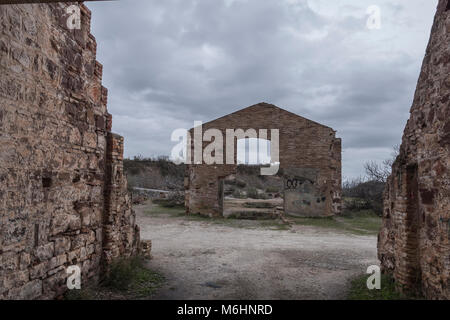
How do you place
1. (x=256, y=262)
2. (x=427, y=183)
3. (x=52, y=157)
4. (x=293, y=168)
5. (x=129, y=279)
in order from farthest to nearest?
(x=293, y=168)
(x=256, y=262)
(x=129, y=279)
(x=427, y=183)
(x=52, y=157)

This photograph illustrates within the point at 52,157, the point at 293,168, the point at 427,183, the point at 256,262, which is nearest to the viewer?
the point at 52,157

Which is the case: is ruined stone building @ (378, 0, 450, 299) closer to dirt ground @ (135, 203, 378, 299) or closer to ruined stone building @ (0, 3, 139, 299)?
dirt ground @ (135, 203, 378, 299)

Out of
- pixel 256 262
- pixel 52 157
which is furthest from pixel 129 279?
pixel 256 262

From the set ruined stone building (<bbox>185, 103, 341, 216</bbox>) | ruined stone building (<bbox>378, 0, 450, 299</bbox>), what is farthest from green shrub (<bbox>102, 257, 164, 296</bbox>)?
ruined stone building (<bbox>185, 103, 341, 216</bbox>)

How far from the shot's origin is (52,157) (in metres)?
3.88

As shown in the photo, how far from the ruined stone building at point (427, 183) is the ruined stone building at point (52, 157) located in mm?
4314

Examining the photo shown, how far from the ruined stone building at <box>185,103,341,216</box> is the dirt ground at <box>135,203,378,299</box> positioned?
3748mm

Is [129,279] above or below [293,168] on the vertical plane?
below

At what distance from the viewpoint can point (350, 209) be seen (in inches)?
695

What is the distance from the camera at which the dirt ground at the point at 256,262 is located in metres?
5.14

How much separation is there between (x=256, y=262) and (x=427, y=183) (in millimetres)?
3840

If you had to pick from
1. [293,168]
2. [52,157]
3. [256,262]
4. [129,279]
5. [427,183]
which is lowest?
[256,262]

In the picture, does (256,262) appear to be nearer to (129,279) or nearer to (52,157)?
(129,279)
